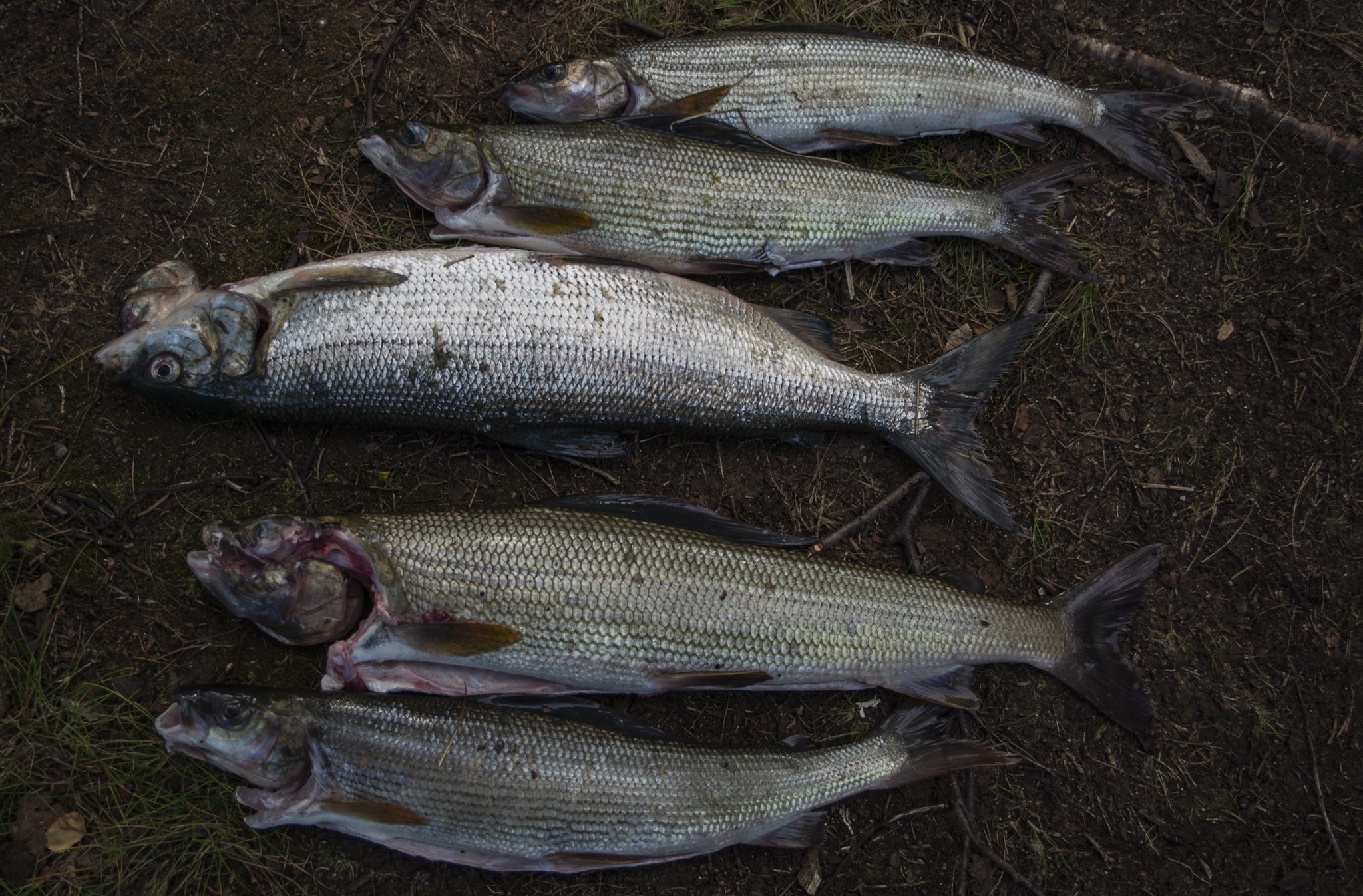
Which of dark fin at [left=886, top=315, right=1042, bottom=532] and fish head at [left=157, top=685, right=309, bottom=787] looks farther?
dark fin at [left=886, top=315, right=1042, bottom=532]

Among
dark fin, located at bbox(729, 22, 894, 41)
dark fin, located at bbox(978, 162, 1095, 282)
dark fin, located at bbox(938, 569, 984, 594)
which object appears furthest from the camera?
dark fin, located at bbox(978, 162, 1095, 282)

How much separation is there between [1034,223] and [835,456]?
6.16ft

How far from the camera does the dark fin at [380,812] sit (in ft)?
12.1

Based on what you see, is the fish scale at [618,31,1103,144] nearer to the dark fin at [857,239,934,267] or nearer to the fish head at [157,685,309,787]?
the dark fin at [857,239,934,267]

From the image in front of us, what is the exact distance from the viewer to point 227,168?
443 cm

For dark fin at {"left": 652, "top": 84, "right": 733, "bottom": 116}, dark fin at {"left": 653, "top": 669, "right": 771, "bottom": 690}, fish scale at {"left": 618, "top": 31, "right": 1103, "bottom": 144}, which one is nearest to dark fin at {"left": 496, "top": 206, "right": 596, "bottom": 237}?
dark fin at {"left": 652, "top": 84, "right": 733, "bottom": 116}

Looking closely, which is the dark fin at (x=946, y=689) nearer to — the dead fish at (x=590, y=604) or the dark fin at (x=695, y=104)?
the dead fish at (x=590, y=604)

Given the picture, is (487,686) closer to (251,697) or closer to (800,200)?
(251,697)

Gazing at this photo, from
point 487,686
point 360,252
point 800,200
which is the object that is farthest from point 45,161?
point 800,200

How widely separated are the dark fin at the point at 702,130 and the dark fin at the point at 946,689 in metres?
3.06

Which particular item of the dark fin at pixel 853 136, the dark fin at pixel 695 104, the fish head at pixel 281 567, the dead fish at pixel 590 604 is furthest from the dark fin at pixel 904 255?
the fish head at pixel 281 567

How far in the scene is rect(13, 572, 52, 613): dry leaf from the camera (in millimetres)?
4098

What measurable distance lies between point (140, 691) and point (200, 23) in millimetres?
3722

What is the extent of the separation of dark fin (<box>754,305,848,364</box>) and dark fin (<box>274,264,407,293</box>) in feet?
6.59
